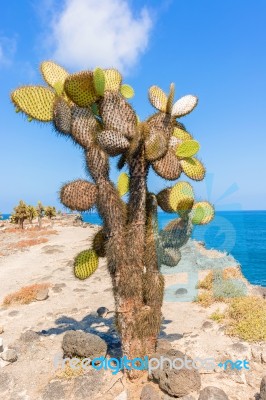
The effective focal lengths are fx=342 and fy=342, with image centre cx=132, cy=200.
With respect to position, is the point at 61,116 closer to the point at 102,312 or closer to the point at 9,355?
the point at 9,355

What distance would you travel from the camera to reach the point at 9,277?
17641mm

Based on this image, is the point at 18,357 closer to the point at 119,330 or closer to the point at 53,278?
the point at 119,330

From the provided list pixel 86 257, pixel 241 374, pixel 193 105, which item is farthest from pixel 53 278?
pixel 193 105

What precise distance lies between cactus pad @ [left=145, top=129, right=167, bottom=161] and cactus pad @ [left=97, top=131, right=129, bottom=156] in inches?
15.0

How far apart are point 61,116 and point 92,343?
487 cm

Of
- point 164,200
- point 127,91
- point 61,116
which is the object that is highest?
point 127,91

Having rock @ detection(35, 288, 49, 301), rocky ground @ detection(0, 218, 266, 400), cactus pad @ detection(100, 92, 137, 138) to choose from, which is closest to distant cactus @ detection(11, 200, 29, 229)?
rocky ground @ detection(0, 218, 266, 400)

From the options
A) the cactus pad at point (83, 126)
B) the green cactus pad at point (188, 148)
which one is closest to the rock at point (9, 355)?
the cactus pad at point (83, 126)

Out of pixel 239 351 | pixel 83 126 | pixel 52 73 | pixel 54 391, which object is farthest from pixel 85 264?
pixel 239 351

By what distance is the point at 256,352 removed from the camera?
24.5ft

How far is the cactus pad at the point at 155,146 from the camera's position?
5633mm

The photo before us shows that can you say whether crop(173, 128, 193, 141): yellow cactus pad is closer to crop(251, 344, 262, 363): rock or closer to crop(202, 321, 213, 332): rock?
crop(251, 344, 262, 363): rock

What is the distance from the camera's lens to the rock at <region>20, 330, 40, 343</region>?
909cm

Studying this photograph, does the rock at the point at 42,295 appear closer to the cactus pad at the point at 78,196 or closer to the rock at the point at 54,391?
the rock at the point at 54,391
